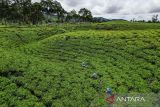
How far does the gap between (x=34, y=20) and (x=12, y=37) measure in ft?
282

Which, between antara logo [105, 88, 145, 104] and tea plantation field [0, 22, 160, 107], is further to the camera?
tea plantation field [0, 22, 160, 107]

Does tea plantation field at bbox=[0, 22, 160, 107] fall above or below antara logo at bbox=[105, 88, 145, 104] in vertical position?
above

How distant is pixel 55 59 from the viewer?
39.2m

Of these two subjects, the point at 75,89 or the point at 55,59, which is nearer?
the point at 75,89

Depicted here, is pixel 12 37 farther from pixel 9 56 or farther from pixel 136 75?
pixel 136 75

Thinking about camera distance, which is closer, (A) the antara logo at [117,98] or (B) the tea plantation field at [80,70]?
(A) the antara logo at [117,98]

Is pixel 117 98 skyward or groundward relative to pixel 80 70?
groundward

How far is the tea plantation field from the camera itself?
25.8 m

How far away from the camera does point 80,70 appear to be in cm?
3325

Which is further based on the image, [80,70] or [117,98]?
[80,70]

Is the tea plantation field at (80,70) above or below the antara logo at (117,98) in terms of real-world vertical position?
above

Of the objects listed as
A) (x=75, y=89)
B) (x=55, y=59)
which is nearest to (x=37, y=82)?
(x=75, y=89)

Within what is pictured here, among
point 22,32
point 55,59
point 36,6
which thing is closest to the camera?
point 55,59

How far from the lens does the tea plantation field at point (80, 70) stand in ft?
84.5
